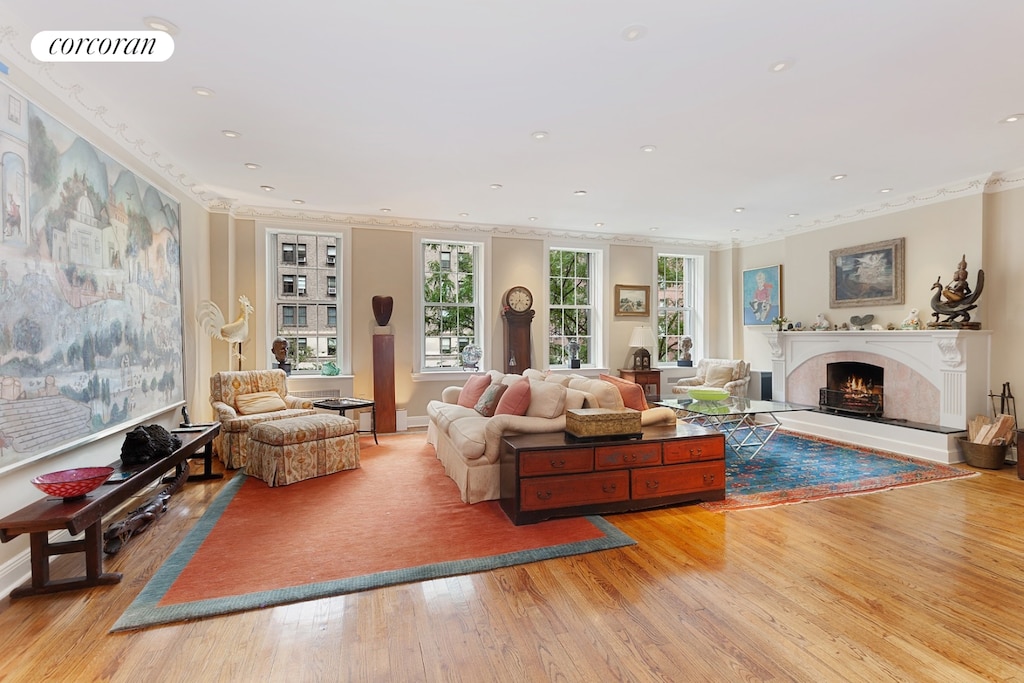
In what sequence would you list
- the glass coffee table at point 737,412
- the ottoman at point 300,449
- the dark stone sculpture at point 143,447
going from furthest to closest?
the glass coffee table at point 737,412 → the ottoman at point 300,449 → the dark stone sculpture at point 143,447

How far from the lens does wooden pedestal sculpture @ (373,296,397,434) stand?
625 cm

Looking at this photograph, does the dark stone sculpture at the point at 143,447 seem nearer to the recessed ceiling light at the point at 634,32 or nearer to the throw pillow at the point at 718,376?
the recessed ceiling light at the point at 634,32

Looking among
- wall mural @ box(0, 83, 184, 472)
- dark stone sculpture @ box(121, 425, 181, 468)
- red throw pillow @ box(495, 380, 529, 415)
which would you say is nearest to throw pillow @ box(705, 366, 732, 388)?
red throw pillow @ box(495, 380, 529, 415)

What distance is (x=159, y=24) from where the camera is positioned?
2.44m

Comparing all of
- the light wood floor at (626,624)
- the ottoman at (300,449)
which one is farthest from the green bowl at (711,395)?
the ottoman at (300,449)

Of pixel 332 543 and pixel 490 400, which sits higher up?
pixel 490 400

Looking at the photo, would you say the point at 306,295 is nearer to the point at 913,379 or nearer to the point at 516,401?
the point at 516,401

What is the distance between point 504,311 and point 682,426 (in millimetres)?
3542

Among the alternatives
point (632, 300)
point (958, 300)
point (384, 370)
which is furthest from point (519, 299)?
point (958, 300)


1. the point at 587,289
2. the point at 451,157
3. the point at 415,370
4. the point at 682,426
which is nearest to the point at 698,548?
the point at 682,426

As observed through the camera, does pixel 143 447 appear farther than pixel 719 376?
Result: No

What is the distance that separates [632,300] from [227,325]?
561 cm

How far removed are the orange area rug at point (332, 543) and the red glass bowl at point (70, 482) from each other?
1.89 ft

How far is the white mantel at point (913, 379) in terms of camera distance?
4.93m
